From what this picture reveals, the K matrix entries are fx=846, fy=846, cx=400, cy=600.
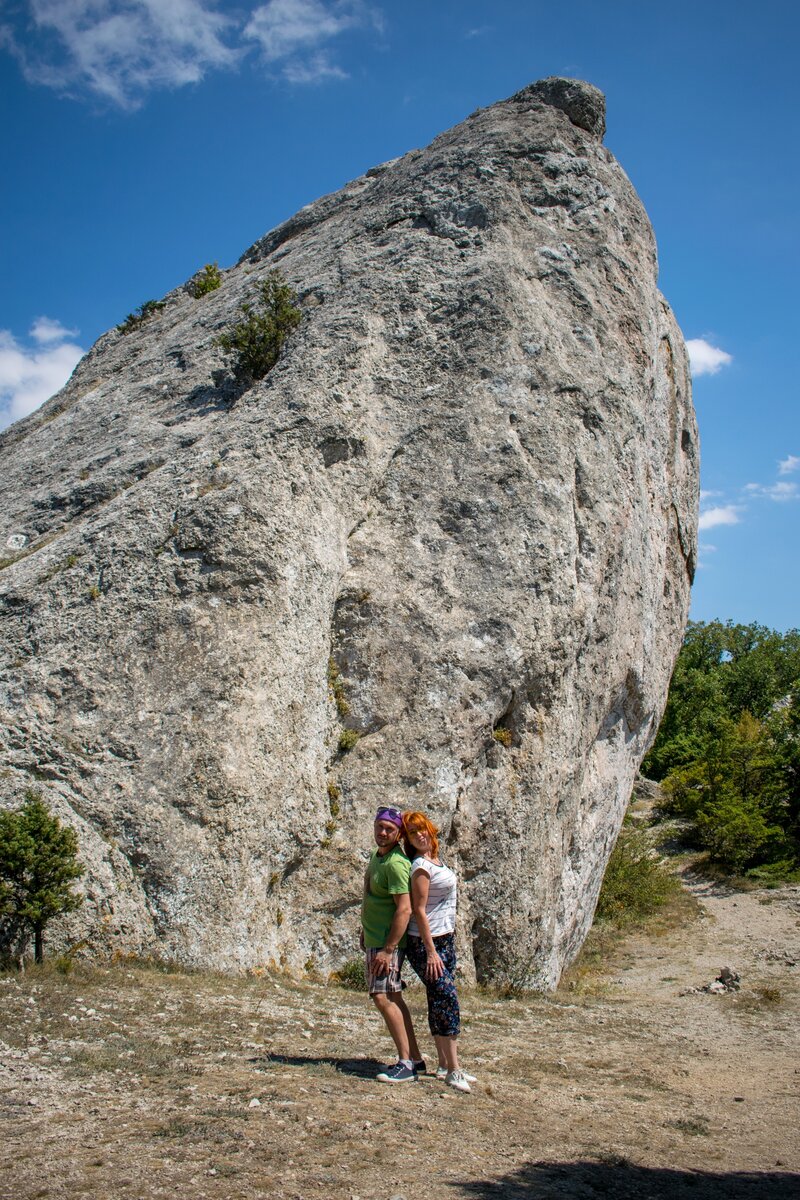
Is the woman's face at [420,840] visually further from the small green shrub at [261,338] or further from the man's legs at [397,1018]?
the small green shrub at [261,338]

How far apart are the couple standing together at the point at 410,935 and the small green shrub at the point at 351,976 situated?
9.06 ft

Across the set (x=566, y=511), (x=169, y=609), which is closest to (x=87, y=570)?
(x=169, y=609)

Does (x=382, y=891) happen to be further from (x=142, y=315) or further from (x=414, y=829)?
(x=142, y=315)

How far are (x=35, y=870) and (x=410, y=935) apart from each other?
3286 millimetres

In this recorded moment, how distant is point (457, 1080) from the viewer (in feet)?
17.7

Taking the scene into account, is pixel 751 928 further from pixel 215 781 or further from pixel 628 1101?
pixel 215 781

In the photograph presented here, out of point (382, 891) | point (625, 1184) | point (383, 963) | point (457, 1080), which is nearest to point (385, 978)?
point (383, 963)

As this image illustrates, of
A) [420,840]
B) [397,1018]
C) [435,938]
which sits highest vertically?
[420,840]

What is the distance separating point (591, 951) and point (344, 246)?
38.7 feet

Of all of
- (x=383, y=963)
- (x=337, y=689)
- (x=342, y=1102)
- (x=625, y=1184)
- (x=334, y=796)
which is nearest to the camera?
(x=625, y=1184)

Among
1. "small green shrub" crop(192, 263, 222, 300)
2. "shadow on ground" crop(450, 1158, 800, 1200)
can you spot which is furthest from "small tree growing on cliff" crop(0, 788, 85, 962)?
"small green shrub" crop(192, 263, 222, 300)

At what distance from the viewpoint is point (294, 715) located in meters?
8.93

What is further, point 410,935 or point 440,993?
point 410,935

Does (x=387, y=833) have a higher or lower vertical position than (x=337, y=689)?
lower
